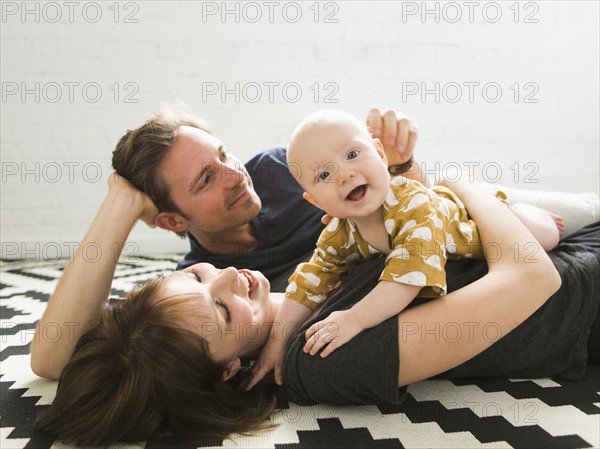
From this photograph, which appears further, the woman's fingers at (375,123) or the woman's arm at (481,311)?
the woman's fingers at (375,123)

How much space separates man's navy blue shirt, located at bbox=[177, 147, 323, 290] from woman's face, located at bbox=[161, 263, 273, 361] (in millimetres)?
386

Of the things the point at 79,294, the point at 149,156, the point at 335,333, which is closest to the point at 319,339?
the point at 335,333

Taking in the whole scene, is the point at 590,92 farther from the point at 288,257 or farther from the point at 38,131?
the point at 38,131

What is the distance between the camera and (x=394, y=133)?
3.64 ft

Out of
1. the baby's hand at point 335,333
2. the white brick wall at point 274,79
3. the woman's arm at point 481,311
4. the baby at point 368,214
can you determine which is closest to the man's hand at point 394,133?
the baby at point 368,214

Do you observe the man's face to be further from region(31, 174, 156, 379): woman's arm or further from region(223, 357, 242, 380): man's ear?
region(223, 357, 242, 380): man's ear

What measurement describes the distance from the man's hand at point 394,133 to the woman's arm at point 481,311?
0.25 m

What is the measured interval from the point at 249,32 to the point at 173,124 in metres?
1.83

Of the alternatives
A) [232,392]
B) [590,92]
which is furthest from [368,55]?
[232,392]

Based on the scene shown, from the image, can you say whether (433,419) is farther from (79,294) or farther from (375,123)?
(79,294)

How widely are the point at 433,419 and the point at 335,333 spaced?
22 centimetres

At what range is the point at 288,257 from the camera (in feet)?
5.08

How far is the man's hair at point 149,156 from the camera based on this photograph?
1.44m

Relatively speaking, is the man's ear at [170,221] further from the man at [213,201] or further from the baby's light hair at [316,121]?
the baby's light hair at [316,121]
